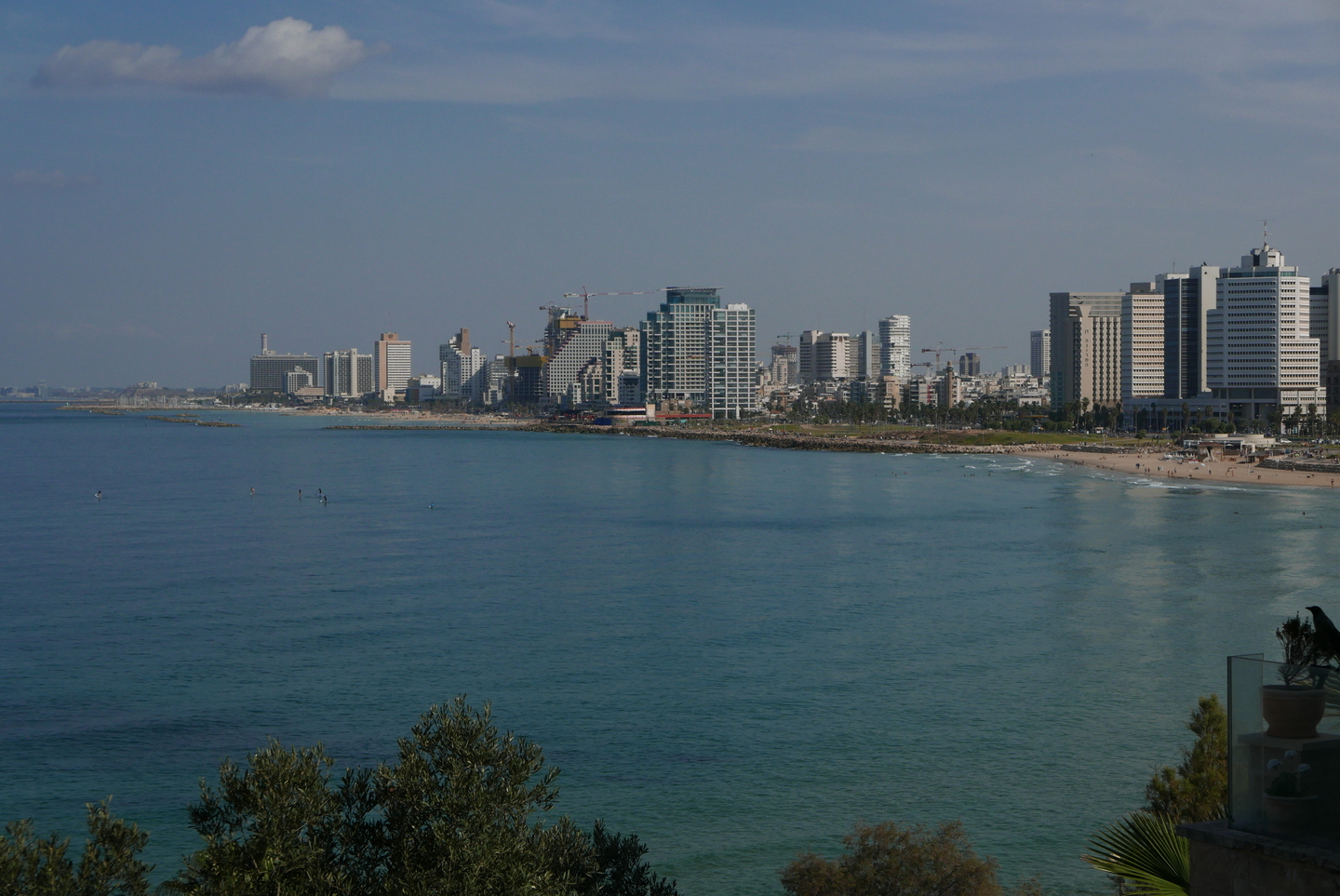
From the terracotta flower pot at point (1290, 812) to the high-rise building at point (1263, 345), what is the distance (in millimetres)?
102245

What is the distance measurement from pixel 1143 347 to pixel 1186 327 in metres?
9.31

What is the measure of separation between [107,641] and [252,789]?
17.1 m

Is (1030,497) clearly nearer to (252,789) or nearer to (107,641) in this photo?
(107,641)

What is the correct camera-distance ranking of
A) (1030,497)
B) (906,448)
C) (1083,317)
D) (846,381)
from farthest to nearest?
(846,381) < (1083,317) < (906,448) < (1030,497)

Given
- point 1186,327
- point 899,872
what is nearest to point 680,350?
point 1186,327

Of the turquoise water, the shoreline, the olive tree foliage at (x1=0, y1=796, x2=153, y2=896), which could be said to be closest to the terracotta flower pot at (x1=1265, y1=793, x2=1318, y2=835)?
the olive tree foliage at (x1=0, y1=796, x2=153, y2=896)

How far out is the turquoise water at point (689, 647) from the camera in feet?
46.2

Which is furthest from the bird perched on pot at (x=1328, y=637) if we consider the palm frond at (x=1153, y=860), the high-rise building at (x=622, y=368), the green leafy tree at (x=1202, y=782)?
the high-rise building at (x=622, y=368)

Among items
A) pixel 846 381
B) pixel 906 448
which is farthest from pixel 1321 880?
pixel 846 381

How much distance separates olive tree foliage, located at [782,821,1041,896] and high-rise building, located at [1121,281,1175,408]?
372 ft

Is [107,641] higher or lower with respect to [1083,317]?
lower

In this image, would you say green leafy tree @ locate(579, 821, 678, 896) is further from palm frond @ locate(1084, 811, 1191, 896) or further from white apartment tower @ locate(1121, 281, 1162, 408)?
white apartment tower @ locate(1121, 281, 1162, 408)

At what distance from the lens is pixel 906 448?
85.9m

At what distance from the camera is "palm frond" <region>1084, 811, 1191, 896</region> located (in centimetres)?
446
